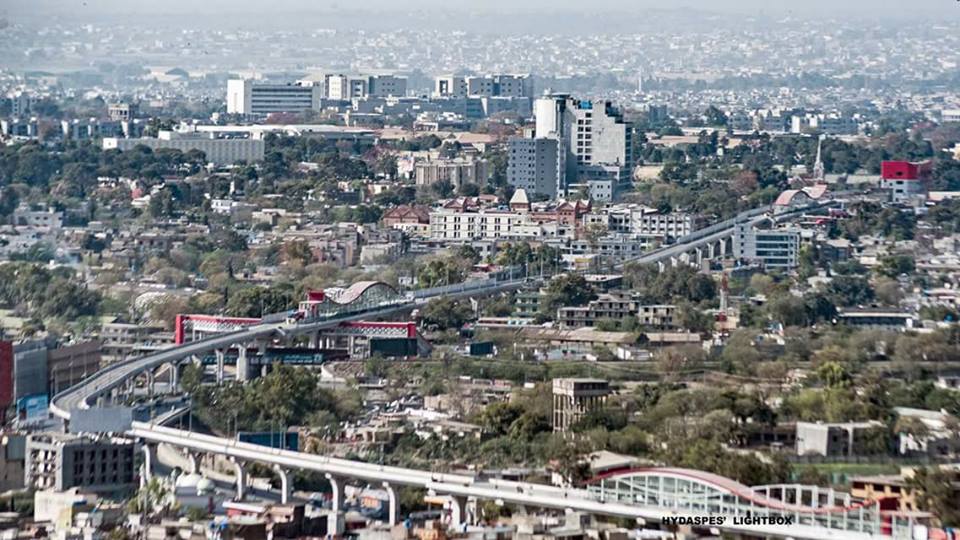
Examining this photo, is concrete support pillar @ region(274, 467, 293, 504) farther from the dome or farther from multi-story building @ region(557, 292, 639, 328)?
multi-story building @ region(557, 292, 639, 328)

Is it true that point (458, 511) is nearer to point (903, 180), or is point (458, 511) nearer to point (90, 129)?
point (903, 180)

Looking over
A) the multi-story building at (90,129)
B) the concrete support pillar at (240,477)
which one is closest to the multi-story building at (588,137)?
the multi-story building at (90,129)

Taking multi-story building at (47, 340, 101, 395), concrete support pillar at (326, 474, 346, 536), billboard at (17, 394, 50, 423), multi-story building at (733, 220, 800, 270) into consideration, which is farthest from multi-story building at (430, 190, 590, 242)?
concrete support pillar at (326, 474, 346, 536)

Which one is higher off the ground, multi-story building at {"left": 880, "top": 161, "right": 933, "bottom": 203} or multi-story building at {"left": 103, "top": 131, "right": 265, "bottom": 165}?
multi-story building at {"left": 880, "top": 161, "right": 933, "bottom": 203}

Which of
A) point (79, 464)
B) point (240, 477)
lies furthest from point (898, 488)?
point (79, 464)

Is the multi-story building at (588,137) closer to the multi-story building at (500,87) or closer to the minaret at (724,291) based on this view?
the minaret at (724,291)

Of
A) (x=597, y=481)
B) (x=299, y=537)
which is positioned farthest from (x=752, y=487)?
(x=299, y=537)

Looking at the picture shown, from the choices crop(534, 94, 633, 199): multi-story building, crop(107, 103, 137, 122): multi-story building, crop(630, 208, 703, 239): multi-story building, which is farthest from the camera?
crop(107, 103, 137, 122): multi-story building
